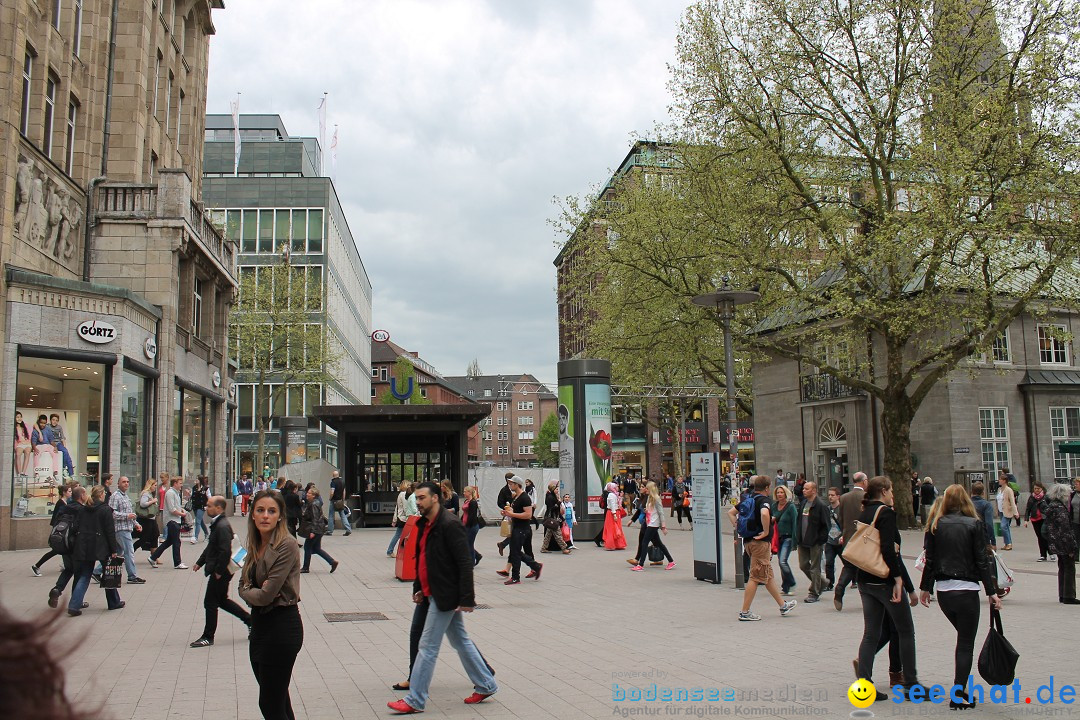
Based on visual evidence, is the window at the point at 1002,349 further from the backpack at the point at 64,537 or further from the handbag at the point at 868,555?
the backpack at the point at 64,537

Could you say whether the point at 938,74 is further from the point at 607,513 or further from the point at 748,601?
the point at 748,601

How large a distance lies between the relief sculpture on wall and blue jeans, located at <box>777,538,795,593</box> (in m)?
19.3

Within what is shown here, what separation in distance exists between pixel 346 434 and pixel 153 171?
11.3m

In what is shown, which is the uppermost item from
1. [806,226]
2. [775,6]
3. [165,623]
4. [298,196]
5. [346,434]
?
[298,196]

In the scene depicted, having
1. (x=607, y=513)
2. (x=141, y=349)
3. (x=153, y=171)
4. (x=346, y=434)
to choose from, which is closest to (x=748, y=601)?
(x=607, y=513)

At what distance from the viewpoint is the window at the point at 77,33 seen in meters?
25.8

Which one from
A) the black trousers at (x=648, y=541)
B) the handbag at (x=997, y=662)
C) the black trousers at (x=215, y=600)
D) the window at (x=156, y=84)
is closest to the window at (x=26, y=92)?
the window at (x=156, y=84)

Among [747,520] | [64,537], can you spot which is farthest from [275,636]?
[64,537]

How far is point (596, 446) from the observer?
83.0ft

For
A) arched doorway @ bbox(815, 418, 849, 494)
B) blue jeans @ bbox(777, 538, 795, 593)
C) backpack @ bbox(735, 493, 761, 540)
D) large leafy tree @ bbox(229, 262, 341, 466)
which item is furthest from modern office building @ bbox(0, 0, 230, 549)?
arched doorway @ bbox(815, 418, 849, 494)

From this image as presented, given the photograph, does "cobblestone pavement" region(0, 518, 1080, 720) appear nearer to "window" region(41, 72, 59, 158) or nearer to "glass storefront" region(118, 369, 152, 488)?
"glass storefront" region(118, 369, 152, 488)

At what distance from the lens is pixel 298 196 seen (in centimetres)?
6506

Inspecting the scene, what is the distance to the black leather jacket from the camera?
664 centimetres

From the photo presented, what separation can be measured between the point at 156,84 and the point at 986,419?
32108 mm
